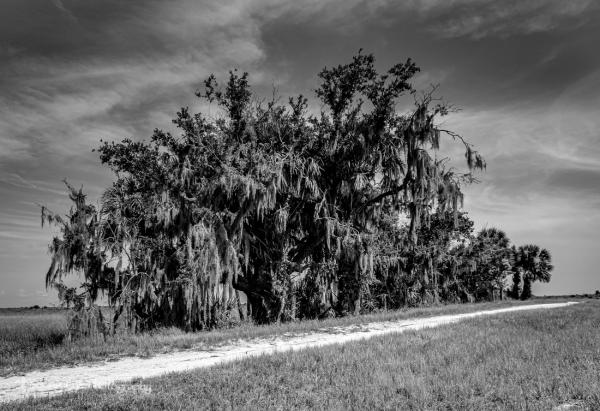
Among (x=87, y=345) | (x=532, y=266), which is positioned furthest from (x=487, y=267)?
(x=87, y=345)

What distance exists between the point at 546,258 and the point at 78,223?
2077 inches

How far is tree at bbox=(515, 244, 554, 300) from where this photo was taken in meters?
51.2

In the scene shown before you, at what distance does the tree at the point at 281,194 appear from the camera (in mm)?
16609

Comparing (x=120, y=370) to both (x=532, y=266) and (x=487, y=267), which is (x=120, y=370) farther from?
(x=532, y=266)

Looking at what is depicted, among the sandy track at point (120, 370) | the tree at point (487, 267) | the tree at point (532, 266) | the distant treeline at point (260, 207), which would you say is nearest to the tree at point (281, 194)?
the distant treeline at point (260, 207)

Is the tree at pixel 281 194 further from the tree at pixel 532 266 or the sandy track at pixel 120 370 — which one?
the tree at pixel 532 266

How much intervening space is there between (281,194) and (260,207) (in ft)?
5.53

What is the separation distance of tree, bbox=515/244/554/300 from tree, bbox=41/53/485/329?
3760 centimetres

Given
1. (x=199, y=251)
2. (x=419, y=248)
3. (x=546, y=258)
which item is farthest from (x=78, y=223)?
(x=546, y=258)

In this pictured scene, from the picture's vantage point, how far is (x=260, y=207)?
17.8m

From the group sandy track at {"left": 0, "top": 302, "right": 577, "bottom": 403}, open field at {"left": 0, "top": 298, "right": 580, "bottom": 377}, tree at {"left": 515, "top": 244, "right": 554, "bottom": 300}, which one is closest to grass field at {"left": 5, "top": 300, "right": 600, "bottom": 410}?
sandy track at {"left": 0, "top": 302, "right": 577, "bottom": 403}

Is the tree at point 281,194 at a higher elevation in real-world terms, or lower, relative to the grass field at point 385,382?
higher

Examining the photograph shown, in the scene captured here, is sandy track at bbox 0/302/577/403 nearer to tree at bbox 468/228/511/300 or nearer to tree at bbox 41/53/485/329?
tree at bbox 41/53/485/329

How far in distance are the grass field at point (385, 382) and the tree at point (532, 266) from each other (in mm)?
46682
